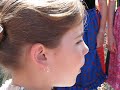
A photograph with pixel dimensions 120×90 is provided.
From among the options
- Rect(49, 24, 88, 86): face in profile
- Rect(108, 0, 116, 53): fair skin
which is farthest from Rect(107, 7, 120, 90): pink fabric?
Rect(49, 24, 88, 86): face in profile

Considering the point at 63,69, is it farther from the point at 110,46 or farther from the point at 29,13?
the point at 110,46

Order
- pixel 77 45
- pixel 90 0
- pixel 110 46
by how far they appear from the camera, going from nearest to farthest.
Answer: pixel 77 45
pixel 90 0
pixel 110 46

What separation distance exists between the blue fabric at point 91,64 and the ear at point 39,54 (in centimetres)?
110

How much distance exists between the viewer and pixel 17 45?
3.66 feet

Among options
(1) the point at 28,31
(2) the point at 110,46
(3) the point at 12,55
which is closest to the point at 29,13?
(1) the point at 28,31

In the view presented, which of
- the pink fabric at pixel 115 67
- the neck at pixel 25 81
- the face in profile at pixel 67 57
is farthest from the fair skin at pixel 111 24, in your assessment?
the neck at pixel 25 81

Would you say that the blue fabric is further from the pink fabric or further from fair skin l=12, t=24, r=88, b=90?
fair skin l=12, t=24, r=88, b=90

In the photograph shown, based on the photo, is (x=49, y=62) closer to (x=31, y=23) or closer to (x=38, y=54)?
(x=38, y=54)

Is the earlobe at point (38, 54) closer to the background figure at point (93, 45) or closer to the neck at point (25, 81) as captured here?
the neck at point (25, 81)

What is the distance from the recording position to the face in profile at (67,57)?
115 centimetres

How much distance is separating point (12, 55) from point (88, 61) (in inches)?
48.1

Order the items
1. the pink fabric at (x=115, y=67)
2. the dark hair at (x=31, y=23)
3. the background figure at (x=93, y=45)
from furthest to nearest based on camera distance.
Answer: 1. the pink fabric at (x=115, y=67)
2. the background figure at (x=93, y=45)
3. the dark hair at (x=31, y=23)

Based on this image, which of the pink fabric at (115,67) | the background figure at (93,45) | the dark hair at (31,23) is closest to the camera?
the dark hair at (31,23)

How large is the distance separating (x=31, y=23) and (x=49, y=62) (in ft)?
0.51
